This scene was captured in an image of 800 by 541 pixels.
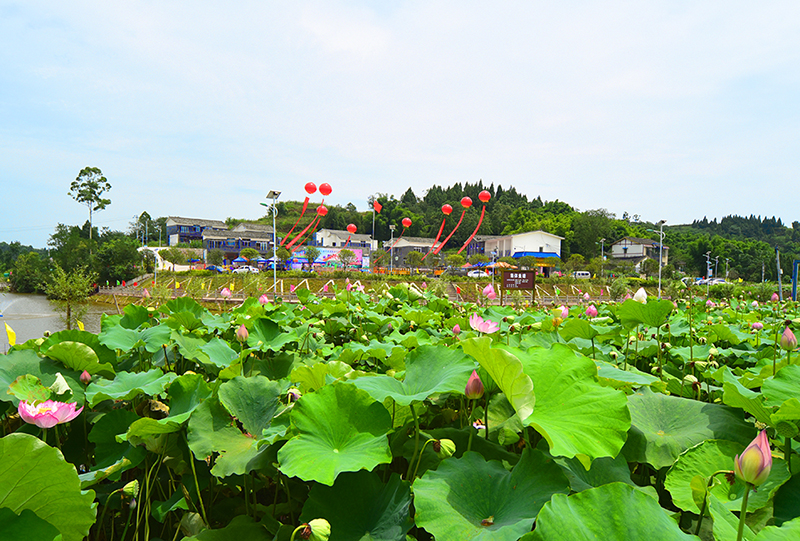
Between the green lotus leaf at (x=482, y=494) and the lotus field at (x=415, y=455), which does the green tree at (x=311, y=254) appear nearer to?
the lotus field at (x=415, y=455)

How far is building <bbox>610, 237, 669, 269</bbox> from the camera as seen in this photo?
51.9 m

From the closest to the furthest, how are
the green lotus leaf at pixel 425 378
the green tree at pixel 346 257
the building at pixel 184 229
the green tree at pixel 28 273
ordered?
the green lotus leaf at pixel 425 378 → the green tree at pixel 28 273 → the green tree at pixel 346 257 → the building at pixel 184 229

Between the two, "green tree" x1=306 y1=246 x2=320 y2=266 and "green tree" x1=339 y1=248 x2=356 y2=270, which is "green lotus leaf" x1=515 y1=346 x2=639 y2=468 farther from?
"green tree" x1=306 y1=246 x2=320 y2=266

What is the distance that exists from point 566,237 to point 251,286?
51.1 m

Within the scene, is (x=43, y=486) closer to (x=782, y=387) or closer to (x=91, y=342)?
(x=91, y=342)

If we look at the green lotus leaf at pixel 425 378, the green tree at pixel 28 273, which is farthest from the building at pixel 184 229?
the green lotus leaf at pixel 425 378

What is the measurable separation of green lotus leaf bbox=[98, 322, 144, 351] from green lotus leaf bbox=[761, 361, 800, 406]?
1.72 meters

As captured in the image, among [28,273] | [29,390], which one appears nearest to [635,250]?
[29,390]

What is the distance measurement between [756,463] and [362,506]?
534 mm

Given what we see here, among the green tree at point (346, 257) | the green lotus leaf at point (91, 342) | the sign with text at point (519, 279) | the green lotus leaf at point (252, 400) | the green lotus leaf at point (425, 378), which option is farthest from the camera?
the green tree at point (346, 257)

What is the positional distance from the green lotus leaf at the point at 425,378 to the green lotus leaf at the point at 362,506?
0.13 metres

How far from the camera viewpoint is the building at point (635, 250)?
170ft

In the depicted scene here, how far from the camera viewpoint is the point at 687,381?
1132 mm

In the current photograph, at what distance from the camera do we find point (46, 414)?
→ 84 cm
